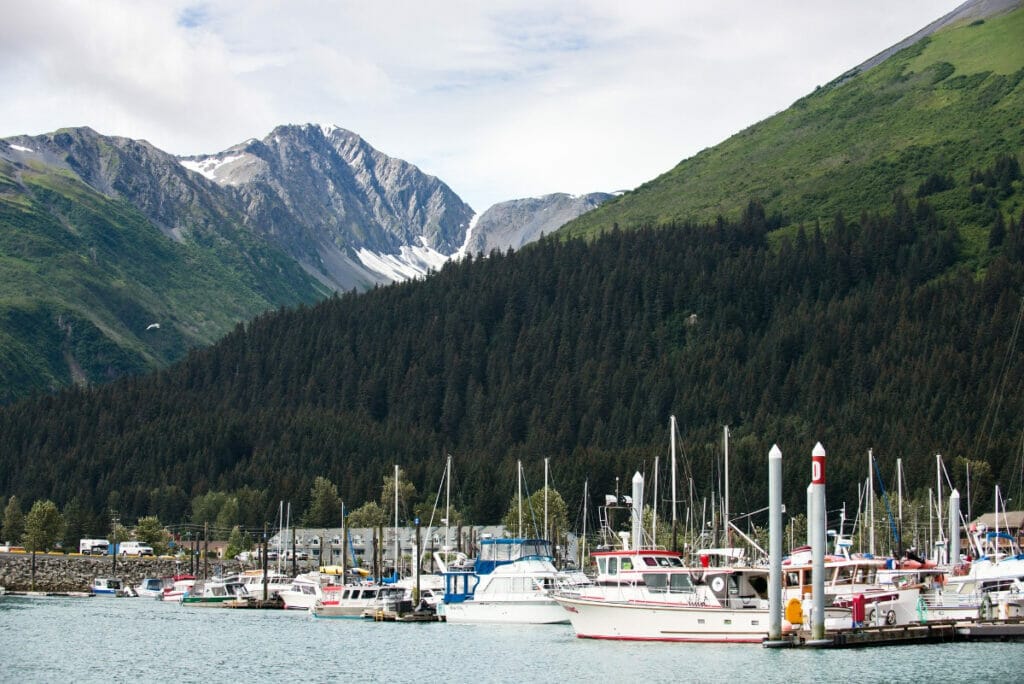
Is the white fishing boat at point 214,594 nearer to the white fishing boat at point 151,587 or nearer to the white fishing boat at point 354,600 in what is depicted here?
the white fishing boat at point 151,587

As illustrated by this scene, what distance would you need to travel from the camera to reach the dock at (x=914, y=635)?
87312mm

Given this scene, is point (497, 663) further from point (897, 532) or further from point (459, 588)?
point (897, 532)

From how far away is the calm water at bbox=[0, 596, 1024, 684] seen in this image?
83.3 metres

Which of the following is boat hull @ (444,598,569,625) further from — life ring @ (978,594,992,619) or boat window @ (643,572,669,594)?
life ring @ (978,594,992,619)

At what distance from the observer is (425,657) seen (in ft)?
326

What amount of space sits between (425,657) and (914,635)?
30581 mm

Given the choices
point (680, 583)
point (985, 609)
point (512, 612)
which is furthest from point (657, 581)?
point (512, 612)

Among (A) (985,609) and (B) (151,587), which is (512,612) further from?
(B) (151,587)

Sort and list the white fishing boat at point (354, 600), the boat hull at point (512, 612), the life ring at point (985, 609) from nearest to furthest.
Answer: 1. the life ring at point (985, 609)
2. the boat hull at point (512, 612)
3. the white fishing boat at point (354, 600)

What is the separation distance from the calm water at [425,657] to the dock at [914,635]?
57 cm

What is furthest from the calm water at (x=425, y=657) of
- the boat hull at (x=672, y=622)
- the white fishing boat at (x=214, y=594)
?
the white fishing boat at (x=214, y=594)

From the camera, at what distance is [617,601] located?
9756cm

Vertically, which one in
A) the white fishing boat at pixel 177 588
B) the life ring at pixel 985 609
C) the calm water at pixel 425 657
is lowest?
the calm water at pixel 425 657

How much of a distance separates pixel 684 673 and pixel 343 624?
180ft
